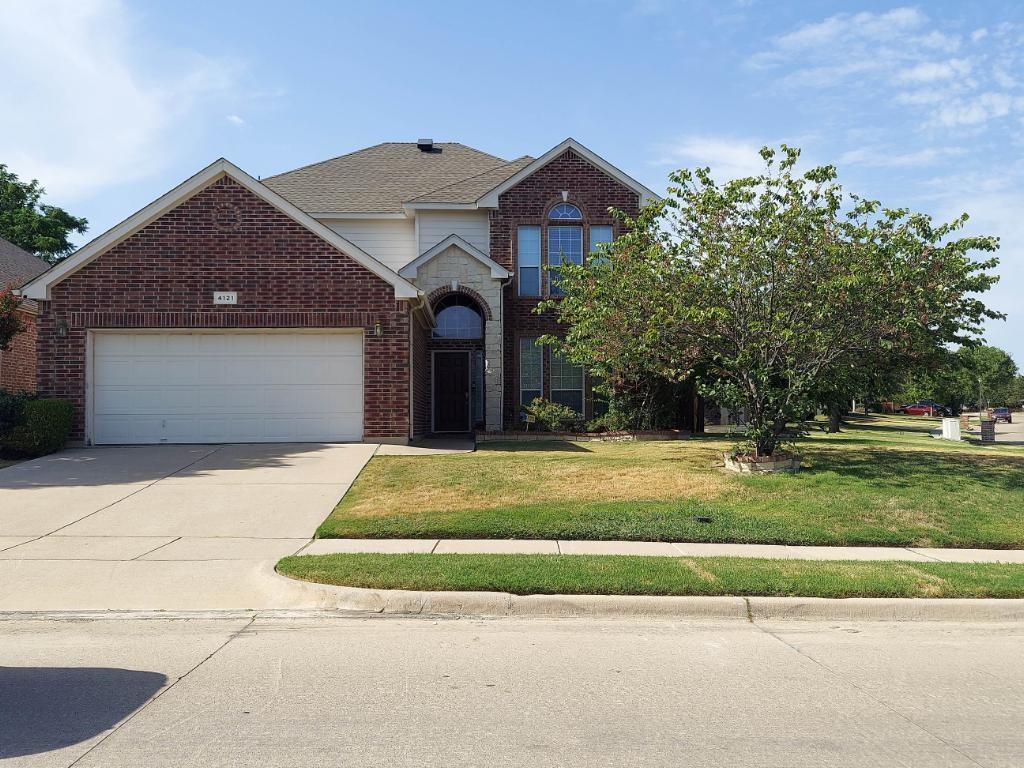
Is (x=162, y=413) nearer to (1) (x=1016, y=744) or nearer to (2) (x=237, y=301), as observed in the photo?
(2) (x=237, y=301)

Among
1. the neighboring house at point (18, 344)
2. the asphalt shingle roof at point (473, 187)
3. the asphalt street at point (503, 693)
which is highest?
the asphalt shingle roof at point (473, 187)

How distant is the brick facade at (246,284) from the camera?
51.5 ft

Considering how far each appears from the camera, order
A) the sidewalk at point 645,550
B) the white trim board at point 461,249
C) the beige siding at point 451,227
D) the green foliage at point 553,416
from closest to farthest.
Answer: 1. the sidewalk at point 645,550
2. the green foliage at point 553,416
3. the white trim board at point 461,249
4. the beige siding at point 451,227

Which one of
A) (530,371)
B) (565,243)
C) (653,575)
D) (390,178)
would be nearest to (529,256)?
(565,243)

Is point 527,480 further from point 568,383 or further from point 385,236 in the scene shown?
point 385,236

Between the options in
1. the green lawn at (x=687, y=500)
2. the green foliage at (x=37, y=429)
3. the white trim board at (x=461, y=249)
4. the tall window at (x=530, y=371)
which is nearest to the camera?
the green lawn at (x=687, y=500)

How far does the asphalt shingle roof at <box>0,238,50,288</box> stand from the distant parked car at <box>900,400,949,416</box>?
6803 centimetres

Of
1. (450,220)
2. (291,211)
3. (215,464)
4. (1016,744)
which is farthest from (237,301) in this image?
(1016,744)

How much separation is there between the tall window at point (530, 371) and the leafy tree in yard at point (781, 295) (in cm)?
759

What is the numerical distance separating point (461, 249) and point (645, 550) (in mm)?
12773

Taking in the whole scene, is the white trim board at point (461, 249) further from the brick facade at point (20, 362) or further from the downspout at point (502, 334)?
the brick facade at point (20, 362)

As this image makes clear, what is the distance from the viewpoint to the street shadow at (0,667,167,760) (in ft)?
13.4

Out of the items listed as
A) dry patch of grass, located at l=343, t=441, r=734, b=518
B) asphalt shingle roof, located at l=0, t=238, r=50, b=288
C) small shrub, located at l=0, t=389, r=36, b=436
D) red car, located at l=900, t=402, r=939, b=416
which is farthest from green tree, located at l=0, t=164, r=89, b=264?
red car, located at l=900, t=402, r=939, b=416

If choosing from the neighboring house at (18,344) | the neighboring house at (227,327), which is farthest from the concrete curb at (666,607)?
the neighboring house at (18,344)
